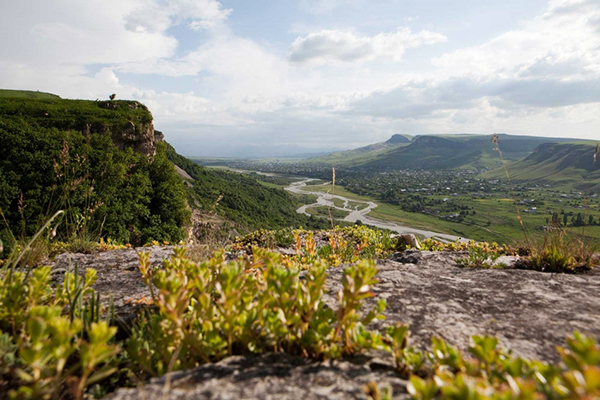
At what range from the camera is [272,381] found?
151cm

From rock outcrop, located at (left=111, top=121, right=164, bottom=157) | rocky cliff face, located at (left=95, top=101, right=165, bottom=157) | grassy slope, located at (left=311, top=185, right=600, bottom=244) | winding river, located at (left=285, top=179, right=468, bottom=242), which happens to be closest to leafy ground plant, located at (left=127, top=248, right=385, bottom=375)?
rocky cliff face, located at (left=95, top=101, right=165, bottom=157)

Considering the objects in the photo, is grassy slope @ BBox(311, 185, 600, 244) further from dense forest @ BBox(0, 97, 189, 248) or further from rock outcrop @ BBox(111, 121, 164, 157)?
rock outcrop @ BBox(111, 121, 164, 157)

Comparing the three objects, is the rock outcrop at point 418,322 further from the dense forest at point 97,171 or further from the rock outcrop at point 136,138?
the rock outcrop at point 136,138

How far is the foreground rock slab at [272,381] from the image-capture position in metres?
1.38

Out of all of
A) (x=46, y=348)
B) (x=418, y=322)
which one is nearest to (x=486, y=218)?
(x=418, y=322)

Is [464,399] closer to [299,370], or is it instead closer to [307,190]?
[299,370]

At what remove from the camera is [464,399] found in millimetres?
1024

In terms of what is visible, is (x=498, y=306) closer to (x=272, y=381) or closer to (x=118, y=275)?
(x=272, y=381)

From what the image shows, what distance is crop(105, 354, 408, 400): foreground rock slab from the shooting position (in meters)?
1.38

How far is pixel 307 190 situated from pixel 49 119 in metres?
124

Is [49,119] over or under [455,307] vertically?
over

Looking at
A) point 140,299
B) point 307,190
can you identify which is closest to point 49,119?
point 140,299

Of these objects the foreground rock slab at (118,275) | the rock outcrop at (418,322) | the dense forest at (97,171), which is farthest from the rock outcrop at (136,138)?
the rock outcrop at (418,322)

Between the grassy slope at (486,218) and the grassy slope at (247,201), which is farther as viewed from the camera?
the grassy slope at (486,218)
